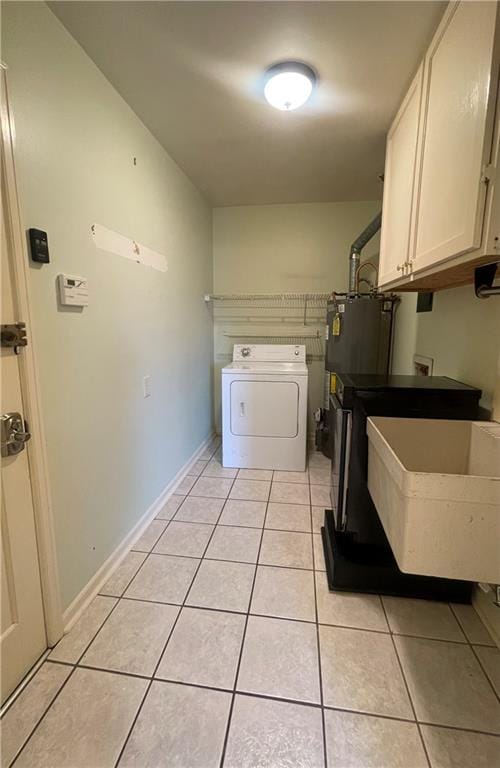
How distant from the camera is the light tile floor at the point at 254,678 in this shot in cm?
99

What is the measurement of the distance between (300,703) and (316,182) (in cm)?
315

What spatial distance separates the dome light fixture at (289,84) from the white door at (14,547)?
49.2 inches

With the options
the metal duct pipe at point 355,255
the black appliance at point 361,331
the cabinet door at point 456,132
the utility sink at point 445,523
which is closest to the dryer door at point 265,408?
the black appliance at point 361,331

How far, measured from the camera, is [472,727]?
3.44ft

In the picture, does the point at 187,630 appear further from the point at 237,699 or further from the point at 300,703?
the point at 300,703

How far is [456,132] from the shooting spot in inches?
45.3

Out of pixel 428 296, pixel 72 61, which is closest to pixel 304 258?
pixel 428 296

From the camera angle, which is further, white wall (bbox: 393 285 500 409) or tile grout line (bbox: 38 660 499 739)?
white wall (bbox: 393 285 500 409)

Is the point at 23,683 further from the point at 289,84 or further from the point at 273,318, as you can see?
the point at 273,318

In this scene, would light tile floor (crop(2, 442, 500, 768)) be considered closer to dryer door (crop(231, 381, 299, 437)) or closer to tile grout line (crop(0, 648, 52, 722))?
tile grout line (crop(0, 648, 52, 722))

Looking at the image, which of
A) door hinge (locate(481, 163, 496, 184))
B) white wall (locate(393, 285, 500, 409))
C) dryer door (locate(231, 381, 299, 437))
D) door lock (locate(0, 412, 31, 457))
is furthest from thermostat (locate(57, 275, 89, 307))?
white wall (locate(393, 285, 500, 409))

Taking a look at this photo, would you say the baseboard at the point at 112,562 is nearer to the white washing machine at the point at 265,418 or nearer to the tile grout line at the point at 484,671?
the white washing machine at the point at 265,418

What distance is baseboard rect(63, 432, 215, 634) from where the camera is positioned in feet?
4.66

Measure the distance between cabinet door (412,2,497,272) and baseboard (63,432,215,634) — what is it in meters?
2.02
